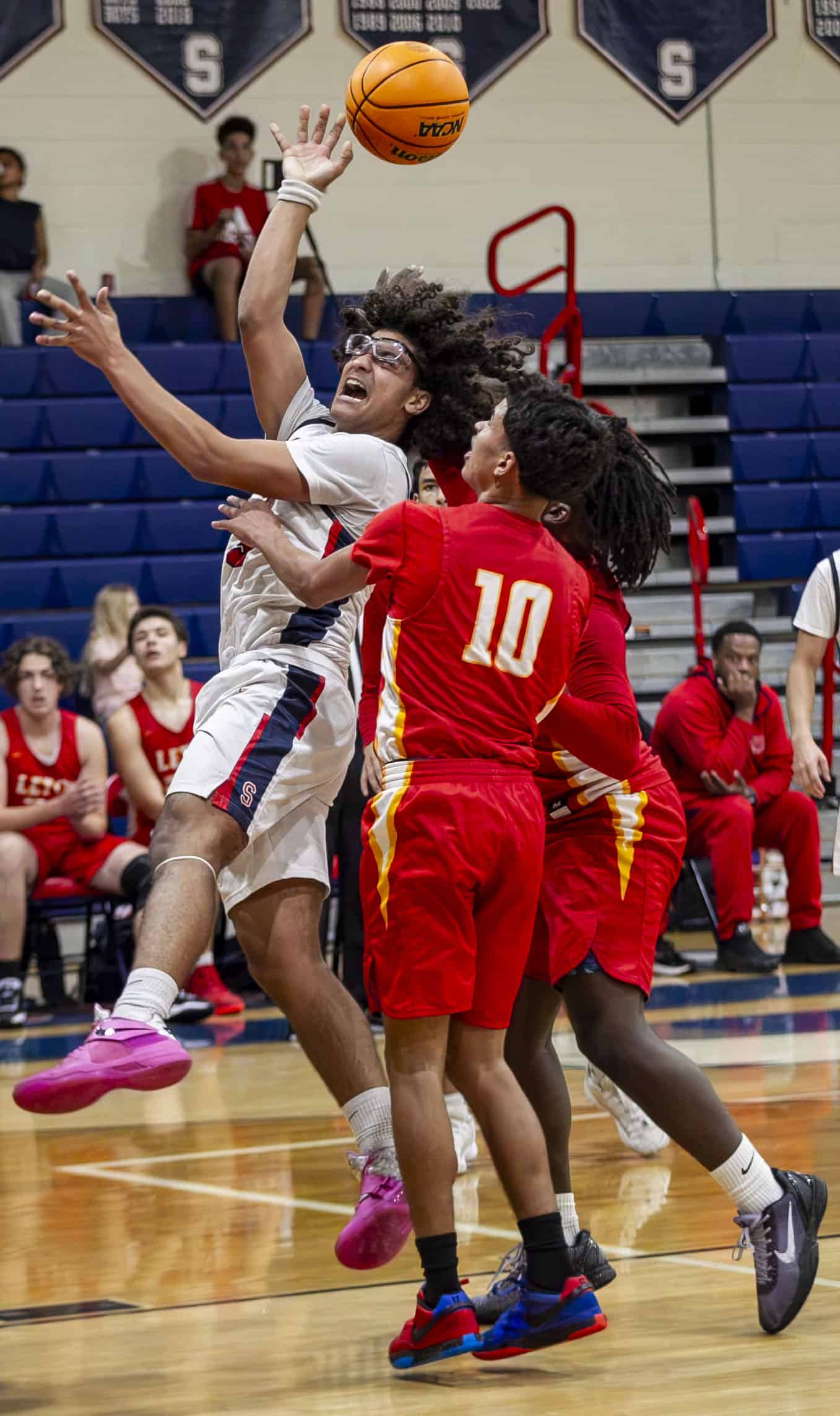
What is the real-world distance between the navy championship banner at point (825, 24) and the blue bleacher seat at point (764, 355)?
2.57 m

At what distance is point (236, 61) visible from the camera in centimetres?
1366

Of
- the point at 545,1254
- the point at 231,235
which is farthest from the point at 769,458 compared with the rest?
the point at 545,1254

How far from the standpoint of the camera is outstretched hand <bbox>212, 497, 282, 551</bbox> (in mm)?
3506

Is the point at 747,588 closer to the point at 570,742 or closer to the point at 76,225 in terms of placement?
the point at 76,225

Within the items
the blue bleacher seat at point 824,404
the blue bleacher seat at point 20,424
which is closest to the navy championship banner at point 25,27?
the blue bleacher seat at point 20,424

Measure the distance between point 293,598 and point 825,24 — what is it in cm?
1256

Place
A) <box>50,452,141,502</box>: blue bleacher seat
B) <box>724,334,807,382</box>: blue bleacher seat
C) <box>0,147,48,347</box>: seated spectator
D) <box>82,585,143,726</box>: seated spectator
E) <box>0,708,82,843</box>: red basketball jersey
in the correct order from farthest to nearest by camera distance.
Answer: <box>724,334,807,382</box>: blue bleacher seat
<box>0,147,48,347</box>: seated spectator
<box>50,452,141,502</box>: blue bleacher seat
<box>82,585,143,726</box>: seated spectator
<box>0,708,82,843</box>: red basketball jersey

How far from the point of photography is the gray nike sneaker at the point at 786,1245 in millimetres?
3340

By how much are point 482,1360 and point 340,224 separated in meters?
→ 11.6

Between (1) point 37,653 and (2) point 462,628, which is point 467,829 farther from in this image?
(1) point 37,653

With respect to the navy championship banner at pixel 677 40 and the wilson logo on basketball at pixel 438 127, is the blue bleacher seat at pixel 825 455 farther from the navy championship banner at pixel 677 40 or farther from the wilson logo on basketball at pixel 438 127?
the wilson logo on basketball at pixel 438 127

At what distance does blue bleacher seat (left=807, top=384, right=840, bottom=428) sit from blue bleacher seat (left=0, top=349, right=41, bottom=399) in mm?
5242

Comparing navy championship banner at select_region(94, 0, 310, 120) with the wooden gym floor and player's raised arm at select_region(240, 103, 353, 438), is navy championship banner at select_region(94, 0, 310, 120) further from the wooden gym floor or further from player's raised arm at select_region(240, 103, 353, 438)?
player's raised arm at select_region(240, 103, 353, 438)

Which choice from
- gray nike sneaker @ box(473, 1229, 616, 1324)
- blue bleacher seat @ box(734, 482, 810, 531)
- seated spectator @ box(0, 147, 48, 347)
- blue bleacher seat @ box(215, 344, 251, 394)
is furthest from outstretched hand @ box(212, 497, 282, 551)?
blue bleacher seat @ box(734, 482, 810, 531)
